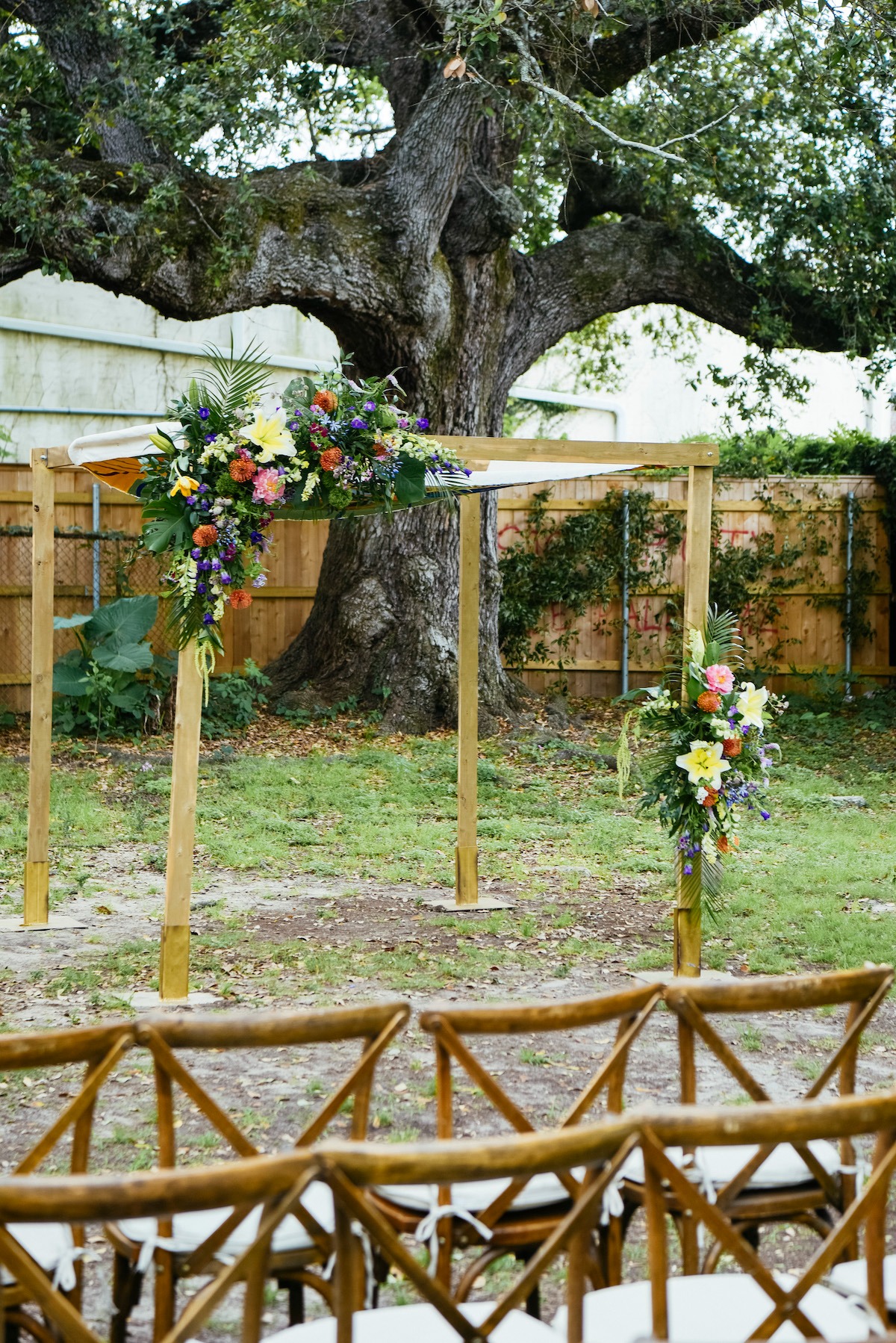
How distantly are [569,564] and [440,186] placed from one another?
4015mm

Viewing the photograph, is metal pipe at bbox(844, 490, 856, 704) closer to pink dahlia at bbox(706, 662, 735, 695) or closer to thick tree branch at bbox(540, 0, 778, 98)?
thick tree branch at bbox(540, 0, 778, 98)

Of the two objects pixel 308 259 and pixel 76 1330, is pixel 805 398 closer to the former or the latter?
pixel 308 259

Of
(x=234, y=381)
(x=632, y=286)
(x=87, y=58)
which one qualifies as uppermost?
(x=87, y=58)

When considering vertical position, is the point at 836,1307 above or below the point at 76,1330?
below

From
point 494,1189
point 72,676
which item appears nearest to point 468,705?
point 494,1189

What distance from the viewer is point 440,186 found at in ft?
33.1

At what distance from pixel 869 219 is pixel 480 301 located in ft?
10.5

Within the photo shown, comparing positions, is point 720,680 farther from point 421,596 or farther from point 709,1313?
point 421,596

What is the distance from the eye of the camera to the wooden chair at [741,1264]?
5.76 feet

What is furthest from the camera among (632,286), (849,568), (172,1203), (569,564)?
(849,568)

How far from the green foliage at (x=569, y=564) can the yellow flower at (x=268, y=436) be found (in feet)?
25.7

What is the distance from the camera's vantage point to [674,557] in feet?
43.0

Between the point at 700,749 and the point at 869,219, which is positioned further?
the point at 869,219

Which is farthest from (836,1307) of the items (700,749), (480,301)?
(480,301)
